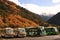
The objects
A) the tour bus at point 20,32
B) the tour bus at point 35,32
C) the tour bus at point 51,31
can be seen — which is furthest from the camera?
the tour bus at point 51,31

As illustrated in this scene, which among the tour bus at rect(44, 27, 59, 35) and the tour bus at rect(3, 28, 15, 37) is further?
the tour bus at rect(44, 27, 59, 35)

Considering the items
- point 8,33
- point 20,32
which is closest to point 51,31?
point 20,32

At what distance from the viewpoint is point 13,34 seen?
4725 centimetres

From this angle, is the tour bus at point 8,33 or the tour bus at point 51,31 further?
the tour bus at point 51,31

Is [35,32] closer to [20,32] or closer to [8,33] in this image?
[20,32]

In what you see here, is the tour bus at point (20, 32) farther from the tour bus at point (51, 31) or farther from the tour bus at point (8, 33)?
the tour bus at point (51, 31)

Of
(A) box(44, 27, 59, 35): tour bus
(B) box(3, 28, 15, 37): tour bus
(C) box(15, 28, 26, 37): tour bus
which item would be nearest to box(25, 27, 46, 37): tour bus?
(A) box(44, 27, 59, 35): tour bus

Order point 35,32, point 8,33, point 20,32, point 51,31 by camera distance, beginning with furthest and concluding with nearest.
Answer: point 51,31 → point 35,32 → point 20,32 → point 8,33

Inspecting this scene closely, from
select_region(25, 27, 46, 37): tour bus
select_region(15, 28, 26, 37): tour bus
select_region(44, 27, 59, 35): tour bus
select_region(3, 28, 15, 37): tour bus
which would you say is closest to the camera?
select_region(3, 28, 15, 37): tour bus

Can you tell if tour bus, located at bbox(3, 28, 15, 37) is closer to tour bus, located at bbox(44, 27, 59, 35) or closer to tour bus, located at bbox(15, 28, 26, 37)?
tour bus, located at bbox(15, 28, 26, 37)

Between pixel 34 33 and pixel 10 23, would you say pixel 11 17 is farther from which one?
pixel 34 33

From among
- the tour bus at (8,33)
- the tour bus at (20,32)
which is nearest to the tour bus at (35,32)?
the tour bus at (20,32)

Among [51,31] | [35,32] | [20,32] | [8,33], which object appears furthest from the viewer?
[51,31]

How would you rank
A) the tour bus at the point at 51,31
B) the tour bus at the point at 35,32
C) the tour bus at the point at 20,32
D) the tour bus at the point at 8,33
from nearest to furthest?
the tour bus at the point at 8,33, the tour bus at the point at 20,32, the tour bus at the point at 35,32, the tour bus at the point at 51,31
